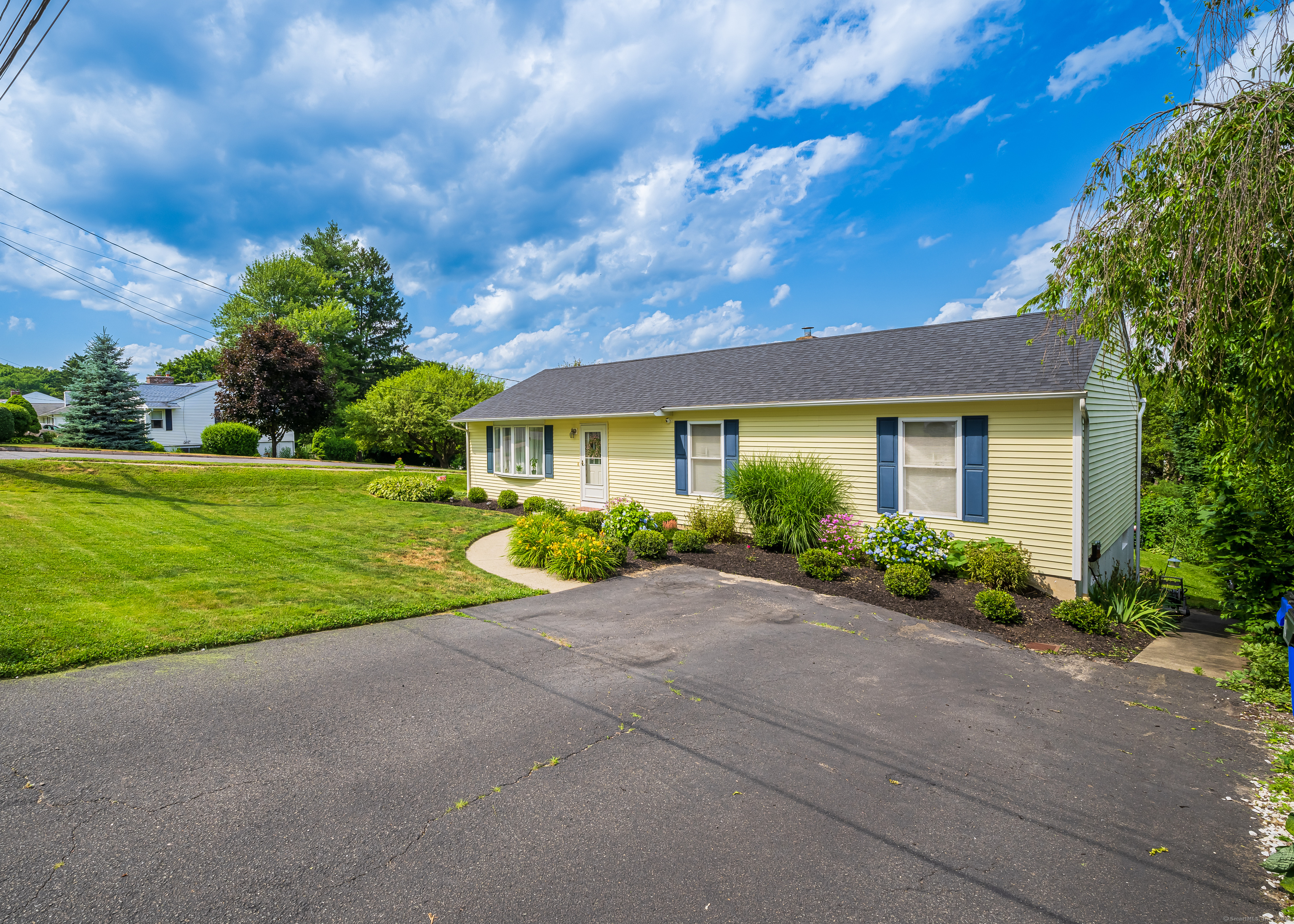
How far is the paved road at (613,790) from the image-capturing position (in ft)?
8.70

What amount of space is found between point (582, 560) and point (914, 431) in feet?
19.9

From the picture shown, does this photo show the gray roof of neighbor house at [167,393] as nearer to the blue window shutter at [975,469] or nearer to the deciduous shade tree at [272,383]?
the deciduous shade tree at [272,383]

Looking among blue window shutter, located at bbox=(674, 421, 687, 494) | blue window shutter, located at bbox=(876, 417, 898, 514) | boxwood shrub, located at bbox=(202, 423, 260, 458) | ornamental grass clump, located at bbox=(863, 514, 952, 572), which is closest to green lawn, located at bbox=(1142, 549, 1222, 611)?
ornamental grass clump, located at bbox=(863, 514, 952, 572)

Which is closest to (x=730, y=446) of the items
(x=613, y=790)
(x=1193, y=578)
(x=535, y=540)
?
(x=535, y=540)

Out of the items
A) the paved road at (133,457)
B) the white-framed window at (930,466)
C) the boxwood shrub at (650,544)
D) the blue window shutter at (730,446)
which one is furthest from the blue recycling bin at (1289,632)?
the paved road at (133,457)

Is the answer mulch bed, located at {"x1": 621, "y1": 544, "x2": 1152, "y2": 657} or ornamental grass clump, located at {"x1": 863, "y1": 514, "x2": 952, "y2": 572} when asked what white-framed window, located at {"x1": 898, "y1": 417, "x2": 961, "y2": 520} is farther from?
mulch bed, located at {"x1": 621, "y1": 544, "x2": 1152, "y2": 657}

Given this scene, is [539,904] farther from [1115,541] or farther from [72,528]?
[1115,541]

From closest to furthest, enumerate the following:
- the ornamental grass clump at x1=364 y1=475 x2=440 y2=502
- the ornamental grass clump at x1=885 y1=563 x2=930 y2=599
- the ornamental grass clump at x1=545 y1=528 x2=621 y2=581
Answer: the ornamental grass clump at x1=885 y1=563 x2=930 y2=599 < the ornamental grass clump at x1=545 y1=528 x2=621 y2=581 < the ornamental grass clump at x1=364 y1=475 x2=440 y2=502

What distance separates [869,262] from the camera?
60.5 ft

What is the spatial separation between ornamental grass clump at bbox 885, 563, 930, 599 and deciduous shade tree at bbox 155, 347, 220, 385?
62368 millimetres

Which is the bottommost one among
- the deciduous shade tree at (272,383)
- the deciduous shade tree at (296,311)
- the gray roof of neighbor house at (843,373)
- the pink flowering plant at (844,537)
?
the pink flowering plant at (844,537)

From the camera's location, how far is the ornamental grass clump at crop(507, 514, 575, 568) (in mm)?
10031

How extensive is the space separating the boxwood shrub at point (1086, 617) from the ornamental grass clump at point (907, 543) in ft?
5.40

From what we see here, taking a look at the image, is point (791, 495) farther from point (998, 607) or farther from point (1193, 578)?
point (1193, 578)
